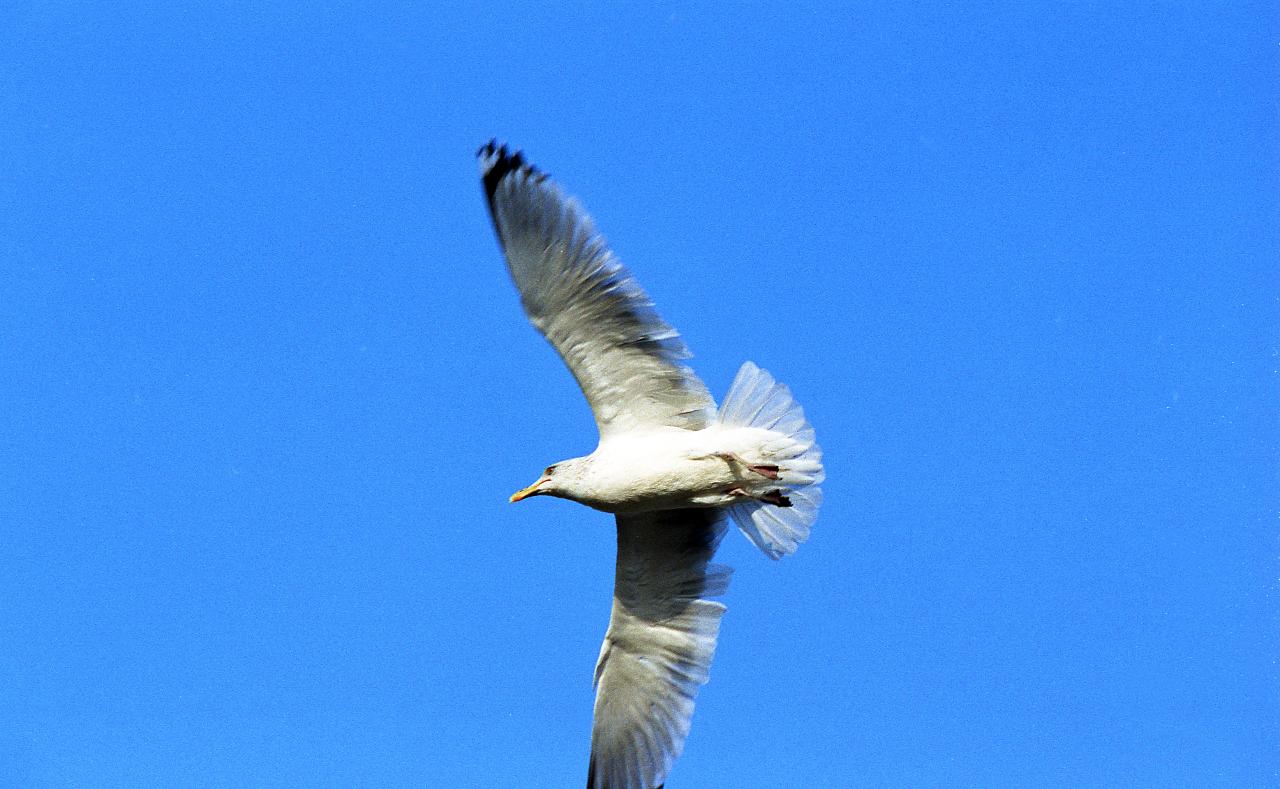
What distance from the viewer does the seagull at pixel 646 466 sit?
695 cm

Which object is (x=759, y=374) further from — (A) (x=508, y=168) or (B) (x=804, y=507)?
(A) (x=508, y=168)

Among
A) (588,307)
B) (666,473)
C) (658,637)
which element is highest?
(588,307)

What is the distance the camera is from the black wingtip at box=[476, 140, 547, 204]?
6945mm

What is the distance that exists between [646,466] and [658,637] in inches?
49.3

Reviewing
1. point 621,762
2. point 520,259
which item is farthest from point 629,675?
point 520,259

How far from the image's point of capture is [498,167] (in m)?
6.96

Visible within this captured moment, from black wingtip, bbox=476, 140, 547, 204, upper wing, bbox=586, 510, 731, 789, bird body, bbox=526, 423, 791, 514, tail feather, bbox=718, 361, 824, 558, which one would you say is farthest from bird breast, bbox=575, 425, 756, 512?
black wingtip, bbox=476, 140, 547, 204

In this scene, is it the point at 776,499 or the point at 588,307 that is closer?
the point at 588,307

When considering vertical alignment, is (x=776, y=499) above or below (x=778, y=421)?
below

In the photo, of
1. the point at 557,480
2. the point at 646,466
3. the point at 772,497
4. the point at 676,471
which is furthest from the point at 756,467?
the point at 557,480

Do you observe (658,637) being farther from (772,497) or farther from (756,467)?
(756,467)

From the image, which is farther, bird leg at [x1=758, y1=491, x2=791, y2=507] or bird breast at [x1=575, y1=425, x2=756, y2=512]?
bird leg at [x1=758, y1=491, x2=791, y2=507]

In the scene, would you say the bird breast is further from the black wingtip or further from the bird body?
the black wingtip

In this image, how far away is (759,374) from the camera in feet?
24.0
